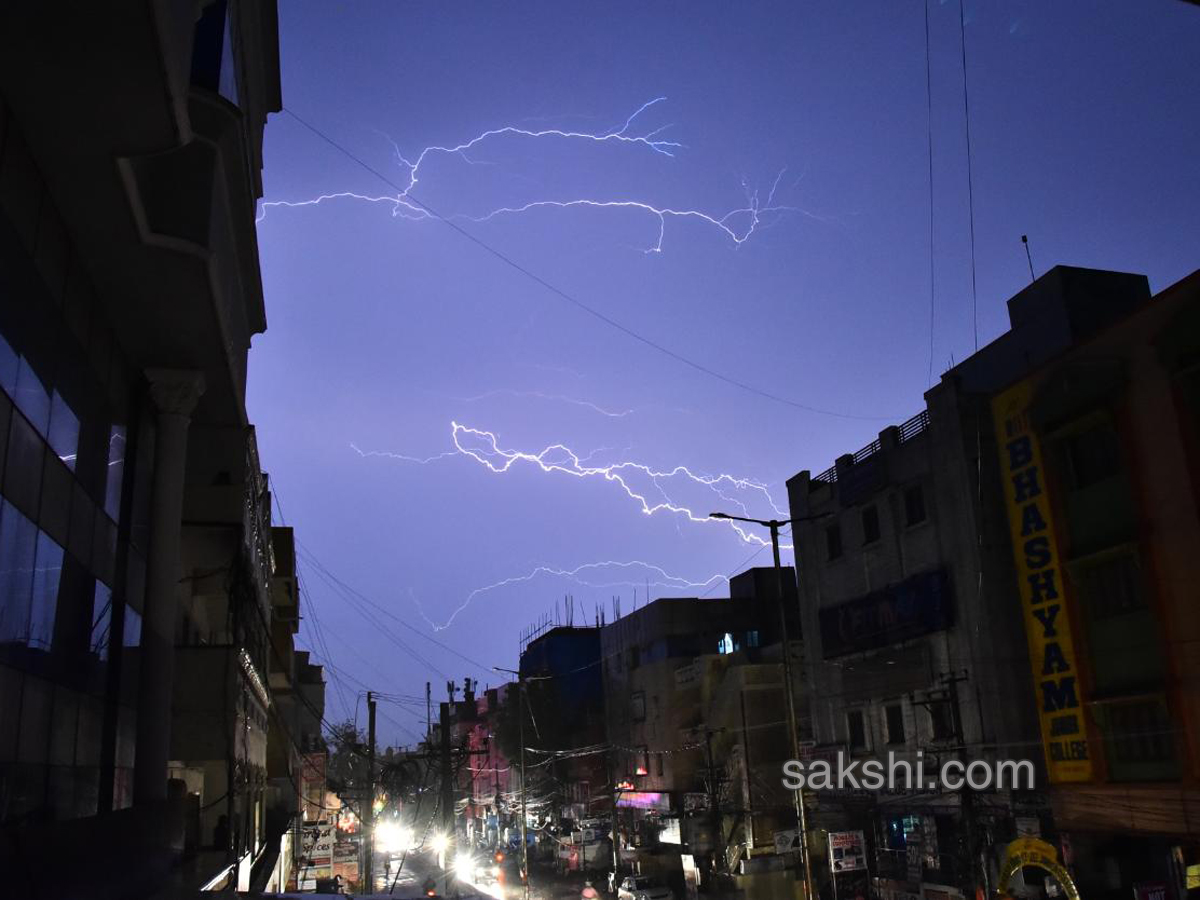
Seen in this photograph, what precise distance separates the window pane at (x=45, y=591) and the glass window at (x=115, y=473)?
2610 mm

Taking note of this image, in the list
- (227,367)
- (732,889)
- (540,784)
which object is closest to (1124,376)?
(227,367)

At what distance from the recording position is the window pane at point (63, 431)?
421 inches

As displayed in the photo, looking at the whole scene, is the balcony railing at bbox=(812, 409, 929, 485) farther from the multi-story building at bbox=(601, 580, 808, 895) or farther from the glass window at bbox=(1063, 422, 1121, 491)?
the multi-story building at bbox=(601, 580, 808, 895)

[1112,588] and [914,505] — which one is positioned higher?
[914,505]

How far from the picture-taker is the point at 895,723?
3170cm

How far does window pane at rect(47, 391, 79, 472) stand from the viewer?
1070 centimetres

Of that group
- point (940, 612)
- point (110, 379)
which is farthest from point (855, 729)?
point (110, 379)

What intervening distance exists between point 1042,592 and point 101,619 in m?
22.2

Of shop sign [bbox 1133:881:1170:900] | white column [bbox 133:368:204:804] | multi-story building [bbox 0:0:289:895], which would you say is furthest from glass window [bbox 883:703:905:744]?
white column [bbox 133:368:204:804]

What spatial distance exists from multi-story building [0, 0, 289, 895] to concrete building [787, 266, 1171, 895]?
63.1 ft

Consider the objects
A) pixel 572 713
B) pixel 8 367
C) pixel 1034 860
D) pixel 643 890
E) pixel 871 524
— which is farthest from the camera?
pixel 572 713

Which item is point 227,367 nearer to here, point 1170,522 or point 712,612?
point 1170,522

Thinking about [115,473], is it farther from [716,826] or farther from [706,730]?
[706,730]

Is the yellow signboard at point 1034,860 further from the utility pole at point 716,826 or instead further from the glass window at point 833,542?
the utility pole at point 716,826
